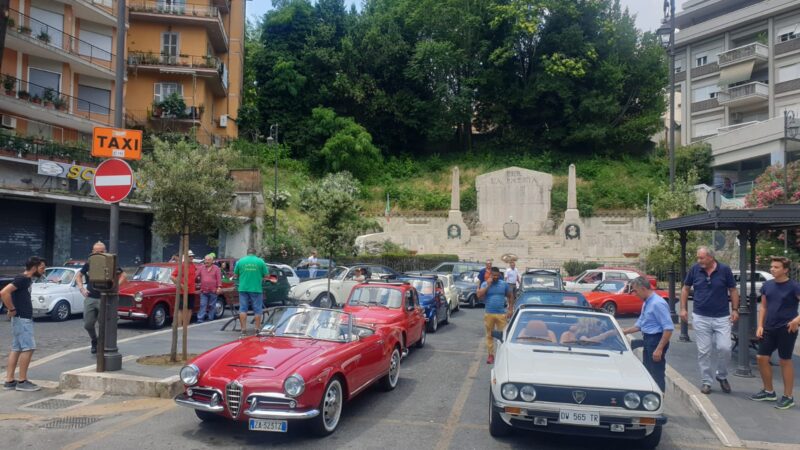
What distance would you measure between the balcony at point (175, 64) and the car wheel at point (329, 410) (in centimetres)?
3574

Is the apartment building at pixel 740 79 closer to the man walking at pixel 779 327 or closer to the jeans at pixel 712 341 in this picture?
the man walking at pixel 779 327

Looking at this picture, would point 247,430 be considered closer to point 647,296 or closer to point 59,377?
point 59,377

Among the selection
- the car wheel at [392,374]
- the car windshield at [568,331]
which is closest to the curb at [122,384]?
the car wheel at [392,374]

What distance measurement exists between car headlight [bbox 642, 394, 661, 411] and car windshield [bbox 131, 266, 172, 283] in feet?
44.0

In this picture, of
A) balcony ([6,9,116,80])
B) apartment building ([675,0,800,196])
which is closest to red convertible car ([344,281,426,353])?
balcony ([6,9,116,80])

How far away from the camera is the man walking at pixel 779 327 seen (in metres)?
8.09

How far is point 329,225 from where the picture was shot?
22.2 metres

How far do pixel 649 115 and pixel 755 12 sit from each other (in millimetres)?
10708

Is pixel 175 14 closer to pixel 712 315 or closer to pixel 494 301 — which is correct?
pixel 494 301

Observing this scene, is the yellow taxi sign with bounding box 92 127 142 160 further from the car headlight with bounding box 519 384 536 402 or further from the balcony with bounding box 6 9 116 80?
the balcony with bounding box 6 9 116 80

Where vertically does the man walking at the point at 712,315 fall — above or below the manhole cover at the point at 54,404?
above

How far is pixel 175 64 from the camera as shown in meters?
39.1

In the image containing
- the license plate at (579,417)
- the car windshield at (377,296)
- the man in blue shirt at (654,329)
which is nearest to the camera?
the license plate at (579,417)

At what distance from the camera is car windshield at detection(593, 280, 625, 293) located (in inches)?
824
